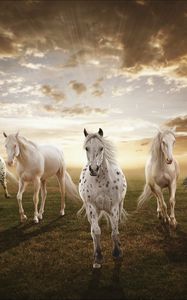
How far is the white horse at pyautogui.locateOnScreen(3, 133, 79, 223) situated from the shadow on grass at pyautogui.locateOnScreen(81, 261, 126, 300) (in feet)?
14.5

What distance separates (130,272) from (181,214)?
5294 millimetres

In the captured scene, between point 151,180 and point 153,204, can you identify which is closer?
point 151,180

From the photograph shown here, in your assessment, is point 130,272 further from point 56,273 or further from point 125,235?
point 125,235

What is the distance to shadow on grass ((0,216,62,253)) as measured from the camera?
25.0 ft

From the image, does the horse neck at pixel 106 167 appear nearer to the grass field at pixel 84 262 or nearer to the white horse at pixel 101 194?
the white horse at pixel 101 194

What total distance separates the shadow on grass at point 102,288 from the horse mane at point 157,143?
145 inches

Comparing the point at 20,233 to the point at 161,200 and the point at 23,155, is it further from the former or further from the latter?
the point at 161,200

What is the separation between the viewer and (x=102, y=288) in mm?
5117

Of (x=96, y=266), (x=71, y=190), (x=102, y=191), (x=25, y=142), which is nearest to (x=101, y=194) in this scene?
(x=102, y=191)

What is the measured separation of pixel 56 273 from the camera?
5750 mm

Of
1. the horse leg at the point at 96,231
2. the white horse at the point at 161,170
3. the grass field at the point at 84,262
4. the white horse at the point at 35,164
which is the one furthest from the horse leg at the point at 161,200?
the white horse at the point at 35,164

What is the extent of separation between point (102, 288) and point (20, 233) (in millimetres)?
3930

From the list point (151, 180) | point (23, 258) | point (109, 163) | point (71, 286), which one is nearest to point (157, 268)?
point (71, 286)

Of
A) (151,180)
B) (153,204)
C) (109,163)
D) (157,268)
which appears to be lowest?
(153,204)
